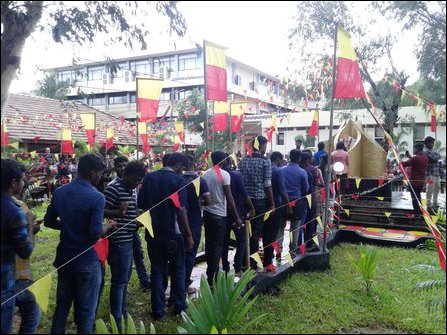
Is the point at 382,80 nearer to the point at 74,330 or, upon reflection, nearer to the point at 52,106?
Answer: the point at 74,330

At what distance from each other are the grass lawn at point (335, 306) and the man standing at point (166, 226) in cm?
32

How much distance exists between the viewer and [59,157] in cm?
1405

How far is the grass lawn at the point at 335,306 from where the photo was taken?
13.9 feet

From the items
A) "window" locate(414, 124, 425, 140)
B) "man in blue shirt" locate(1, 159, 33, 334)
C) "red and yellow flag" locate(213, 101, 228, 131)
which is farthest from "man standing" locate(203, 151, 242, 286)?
"window" locate(414, 124, 425, 140)

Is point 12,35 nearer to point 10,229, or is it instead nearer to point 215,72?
point 10,229

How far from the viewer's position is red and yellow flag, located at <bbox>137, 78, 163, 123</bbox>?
25.4ft

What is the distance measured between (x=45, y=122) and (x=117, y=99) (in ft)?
62.9

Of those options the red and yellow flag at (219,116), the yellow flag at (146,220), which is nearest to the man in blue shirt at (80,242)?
the yellow flag at (146,220)

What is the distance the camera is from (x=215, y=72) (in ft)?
21.1

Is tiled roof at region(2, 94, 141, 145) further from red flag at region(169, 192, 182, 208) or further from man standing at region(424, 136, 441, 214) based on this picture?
man standing at region(424, 136, 441, 214)

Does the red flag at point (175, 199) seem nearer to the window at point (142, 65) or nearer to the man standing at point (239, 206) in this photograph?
the man standing at point (239, 206)

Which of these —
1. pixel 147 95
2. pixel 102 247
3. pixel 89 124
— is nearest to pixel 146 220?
pixel 102 247

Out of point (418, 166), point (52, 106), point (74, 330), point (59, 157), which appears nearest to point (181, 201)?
point (74, 330)

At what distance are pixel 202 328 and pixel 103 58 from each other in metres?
3.08
